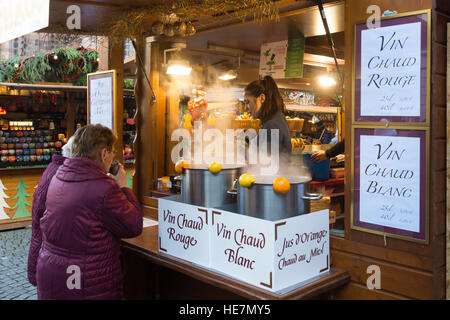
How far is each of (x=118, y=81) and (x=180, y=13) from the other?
45.1 inches

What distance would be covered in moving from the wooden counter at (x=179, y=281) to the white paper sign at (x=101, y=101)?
135 centimetres

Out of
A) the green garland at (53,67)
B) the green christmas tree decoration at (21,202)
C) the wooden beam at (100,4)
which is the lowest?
the green christmas tree decoration at (21,202)

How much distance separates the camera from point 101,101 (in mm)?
4199

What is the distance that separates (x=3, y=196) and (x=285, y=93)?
5.16m

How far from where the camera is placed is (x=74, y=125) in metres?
8.62

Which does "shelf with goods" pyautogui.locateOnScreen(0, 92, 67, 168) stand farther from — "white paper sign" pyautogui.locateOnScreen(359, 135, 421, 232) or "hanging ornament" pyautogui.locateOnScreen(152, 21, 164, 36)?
"white paper sign" pyautogui.locateOnScreen(359, 135, 421, 232)

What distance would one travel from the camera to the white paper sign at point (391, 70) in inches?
79.0

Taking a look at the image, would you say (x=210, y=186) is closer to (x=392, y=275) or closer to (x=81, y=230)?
(x=81, y=230)

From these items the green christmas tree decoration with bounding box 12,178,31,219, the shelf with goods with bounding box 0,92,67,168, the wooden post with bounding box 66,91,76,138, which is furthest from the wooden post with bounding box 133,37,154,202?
the wooden post with bounding box 66,91,76,138

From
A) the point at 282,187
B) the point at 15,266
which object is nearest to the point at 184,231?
the point at 282,187

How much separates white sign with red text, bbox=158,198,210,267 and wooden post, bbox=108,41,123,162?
170 cm

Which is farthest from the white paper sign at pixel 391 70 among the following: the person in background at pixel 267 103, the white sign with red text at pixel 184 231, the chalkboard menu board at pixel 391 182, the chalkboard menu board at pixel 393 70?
the white sign with red text at pixel 184 231

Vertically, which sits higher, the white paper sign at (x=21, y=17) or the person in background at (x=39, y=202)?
the white paper sign at (x=21, y=17)

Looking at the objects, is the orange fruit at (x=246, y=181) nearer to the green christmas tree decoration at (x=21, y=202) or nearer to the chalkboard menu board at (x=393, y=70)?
the chalkboard menu board at (x=393, y=70)
